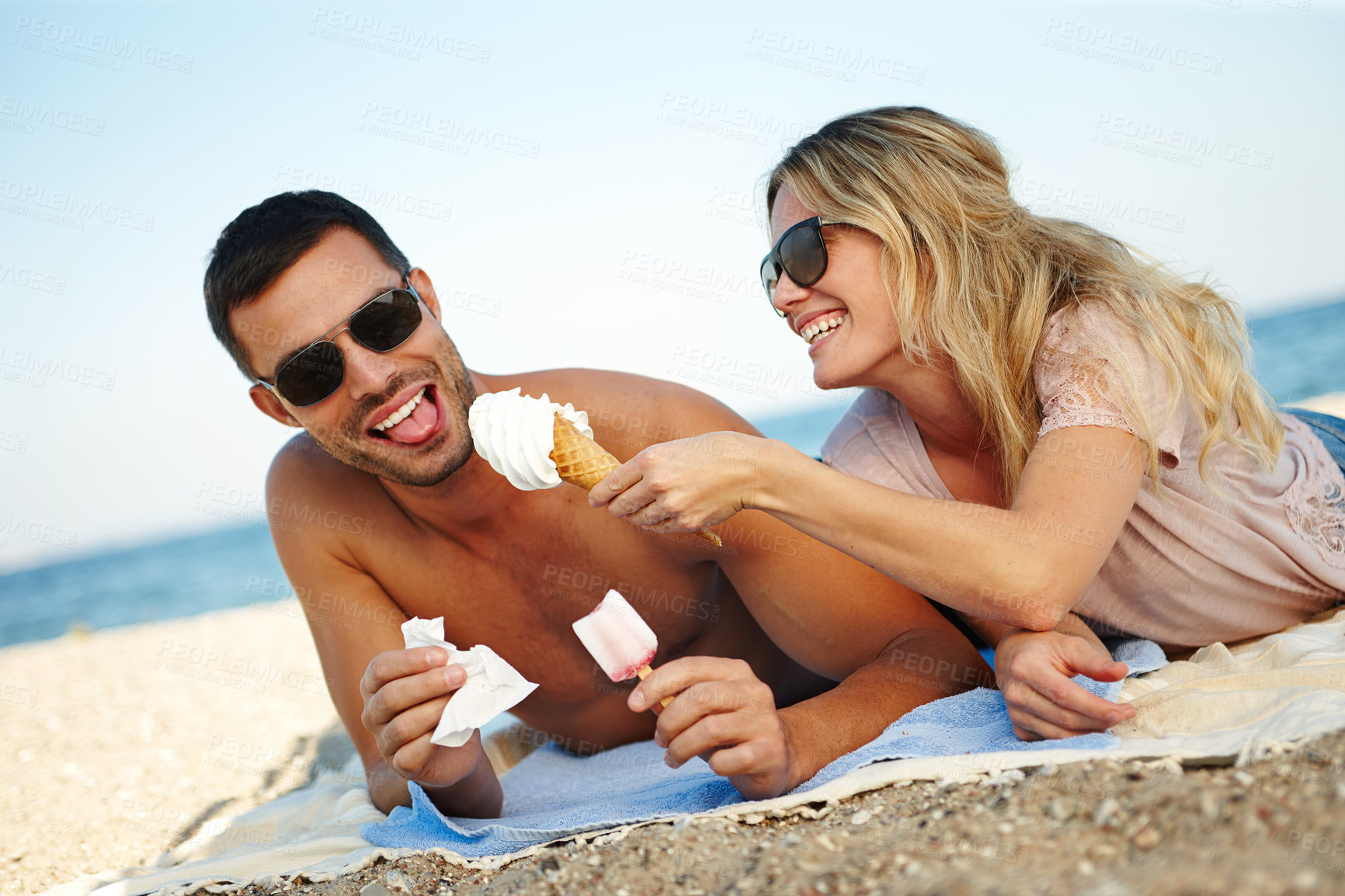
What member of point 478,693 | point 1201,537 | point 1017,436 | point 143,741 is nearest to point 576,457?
point 478,693

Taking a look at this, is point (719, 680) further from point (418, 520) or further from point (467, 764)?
point (418, 520)

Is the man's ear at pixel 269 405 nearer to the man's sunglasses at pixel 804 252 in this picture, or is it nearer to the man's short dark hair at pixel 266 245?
the man's short dark hair at pixel 266 245

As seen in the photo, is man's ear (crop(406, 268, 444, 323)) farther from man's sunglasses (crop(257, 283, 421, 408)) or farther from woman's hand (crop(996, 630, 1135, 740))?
woman's hand (crop(996, 630, 1135, 740))

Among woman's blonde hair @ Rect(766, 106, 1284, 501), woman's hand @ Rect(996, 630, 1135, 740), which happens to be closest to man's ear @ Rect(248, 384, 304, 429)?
woman's blonde hair @ Rect(766, 106, 1284, 501)

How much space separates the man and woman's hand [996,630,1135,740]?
18.7 inches

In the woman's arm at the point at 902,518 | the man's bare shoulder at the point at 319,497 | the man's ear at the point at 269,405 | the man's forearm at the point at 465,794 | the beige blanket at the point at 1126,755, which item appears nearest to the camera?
the beige blanket at the point at 1126,755

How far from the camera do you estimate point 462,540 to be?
3.65m

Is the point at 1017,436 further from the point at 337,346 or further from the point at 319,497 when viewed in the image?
the point at 319,497

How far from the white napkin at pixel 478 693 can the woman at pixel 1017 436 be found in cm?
A: 56

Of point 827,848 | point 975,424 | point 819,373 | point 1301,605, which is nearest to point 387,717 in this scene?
point 827,848

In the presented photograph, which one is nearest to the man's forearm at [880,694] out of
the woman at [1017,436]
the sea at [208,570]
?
the woman at [1017,436]

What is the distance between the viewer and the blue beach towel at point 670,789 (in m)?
2.36

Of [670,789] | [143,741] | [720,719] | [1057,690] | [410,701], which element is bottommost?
[143,741]

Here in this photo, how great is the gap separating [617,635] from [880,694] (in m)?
0.91
